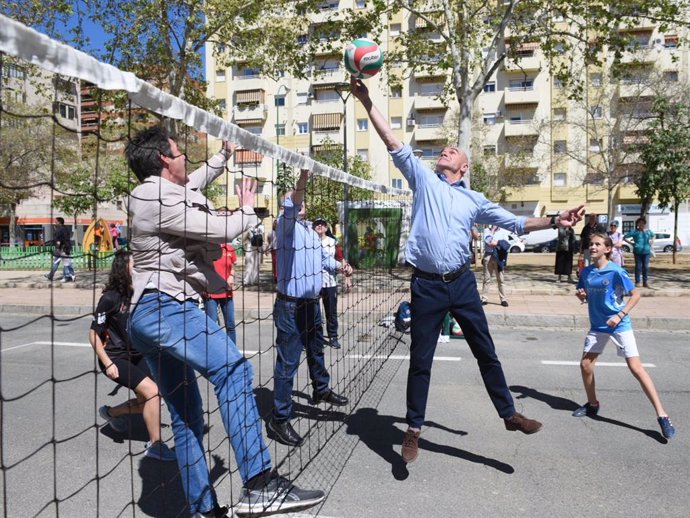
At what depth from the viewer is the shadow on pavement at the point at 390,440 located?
382 centimetres

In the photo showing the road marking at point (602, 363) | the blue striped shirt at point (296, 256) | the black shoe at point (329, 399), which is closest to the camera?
the blue striped shirt at point (296, 256)

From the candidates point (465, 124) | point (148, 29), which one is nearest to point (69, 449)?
point (465, 124)

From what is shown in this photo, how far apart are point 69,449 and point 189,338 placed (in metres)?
2.21

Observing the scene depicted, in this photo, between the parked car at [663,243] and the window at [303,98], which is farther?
the window at [303,98]

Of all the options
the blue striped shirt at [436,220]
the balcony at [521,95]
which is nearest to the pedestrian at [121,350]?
the blue striped shirt at [436,220]

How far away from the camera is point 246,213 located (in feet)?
9.05

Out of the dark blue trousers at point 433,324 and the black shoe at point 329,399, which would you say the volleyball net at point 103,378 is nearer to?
the black shoe at point 329,399

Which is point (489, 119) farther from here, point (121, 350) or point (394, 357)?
point (121, 350)

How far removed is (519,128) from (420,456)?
152 ft

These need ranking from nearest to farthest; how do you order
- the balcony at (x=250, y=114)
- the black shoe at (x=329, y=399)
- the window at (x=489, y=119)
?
the black shoe at (x=329, y=399) → the window at (x=489, y=119) → the balcony at (x=250, y=114)

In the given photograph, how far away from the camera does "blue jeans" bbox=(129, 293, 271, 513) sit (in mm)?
2658

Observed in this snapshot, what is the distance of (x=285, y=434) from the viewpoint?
4219 mm

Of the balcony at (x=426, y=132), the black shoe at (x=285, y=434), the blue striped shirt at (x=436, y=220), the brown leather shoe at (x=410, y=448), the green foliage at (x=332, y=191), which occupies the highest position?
the balcony at (x=426, y=132)

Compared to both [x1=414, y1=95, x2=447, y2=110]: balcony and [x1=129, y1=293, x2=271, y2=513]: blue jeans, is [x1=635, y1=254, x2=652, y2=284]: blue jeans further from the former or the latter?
[x1=414, y1=95, x2=447, y2=110]: balcony
